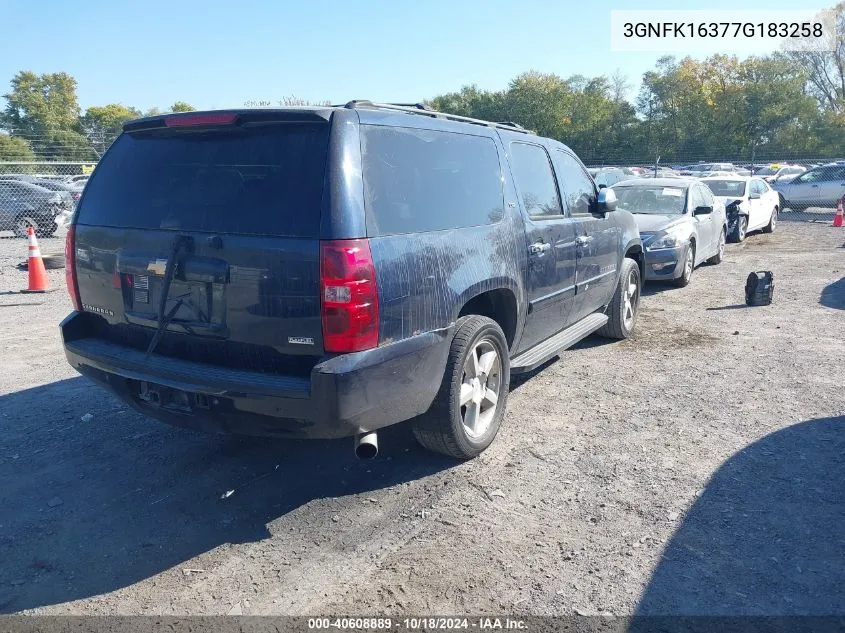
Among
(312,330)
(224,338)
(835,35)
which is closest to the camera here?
(312,330)

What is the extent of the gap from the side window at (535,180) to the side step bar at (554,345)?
97 centimetres

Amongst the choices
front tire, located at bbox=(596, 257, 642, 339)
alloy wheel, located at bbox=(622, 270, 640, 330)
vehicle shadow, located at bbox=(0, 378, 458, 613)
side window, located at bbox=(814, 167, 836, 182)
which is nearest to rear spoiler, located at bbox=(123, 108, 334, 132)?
vehicle shadow, located at bbox=(0, 378, 458, 613)

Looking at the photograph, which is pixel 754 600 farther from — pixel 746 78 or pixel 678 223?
pixel 746 78

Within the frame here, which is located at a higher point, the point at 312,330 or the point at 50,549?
the point at 312,330

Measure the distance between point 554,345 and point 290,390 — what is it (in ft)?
8.60

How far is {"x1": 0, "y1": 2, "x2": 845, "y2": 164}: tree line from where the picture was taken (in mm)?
46375

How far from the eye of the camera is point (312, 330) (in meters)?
3.09

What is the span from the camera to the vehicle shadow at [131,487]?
10.2 feet

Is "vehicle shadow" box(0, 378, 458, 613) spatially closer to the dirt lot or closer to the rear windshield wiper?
the dirt lot

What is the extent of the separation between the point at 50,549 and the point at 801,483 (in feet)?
13.1

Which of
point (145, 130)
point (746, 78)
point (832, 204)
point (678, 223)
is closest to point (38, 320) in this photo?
point (145, 130)

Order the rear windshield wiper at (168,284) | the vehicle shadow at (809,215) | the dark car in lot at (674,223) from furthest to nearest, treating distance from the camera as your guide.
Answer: the vehicle shadow at (809,215)
the dark car in lot at (674,223)
the rear windshield wiper at (168,284)

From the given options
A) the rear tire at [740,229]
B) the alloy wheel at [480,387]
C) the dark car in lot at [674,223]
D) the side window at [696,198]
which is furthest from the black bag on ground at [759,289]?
the rear tire at [740,229]

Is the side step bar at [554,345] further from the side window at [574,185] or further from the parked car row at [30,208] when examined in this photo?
the parked car row at [30,208]
